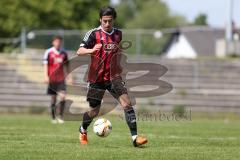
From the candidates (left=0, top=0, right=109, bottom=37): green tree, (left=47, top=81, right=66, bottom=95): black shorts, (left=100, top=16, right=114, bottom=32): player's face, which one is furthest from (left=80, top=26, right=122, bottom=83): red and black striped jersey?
(left=0, top=0, right=109, bottom=37): green tree

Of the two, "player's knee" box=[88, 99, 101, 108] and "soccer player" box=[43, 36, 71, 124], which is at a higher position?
"player's knee" box=[88, 99, 101, 108]

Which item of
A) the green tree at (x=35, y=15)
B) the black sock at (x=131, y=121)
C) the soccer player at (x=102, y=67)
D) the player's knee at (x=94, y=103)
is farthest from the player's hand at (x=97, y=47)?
the green tree at (x=35, y=15)

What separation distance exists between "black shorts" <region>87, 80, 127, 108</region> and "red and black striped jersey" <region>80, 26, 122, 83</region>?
8cm

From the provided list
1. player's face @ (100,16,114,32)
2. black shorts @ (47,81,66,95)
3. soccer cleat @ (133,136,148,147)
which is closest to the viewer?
soccer cleat @ (133,136,148,147)

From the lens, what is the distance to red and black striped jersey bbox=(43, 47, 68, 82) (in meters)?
18.8

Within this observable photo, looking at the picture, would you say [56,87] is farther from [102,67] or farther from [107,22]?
[107,22]

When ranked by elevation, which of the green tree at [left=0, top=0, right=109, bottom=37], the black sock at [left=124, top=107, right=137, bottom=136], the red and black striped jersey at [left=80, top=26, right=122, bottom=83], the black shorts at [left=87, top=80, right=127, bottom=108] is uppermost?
the red and black striped jersey at [left=80, top=26, right=122, bottom=83]

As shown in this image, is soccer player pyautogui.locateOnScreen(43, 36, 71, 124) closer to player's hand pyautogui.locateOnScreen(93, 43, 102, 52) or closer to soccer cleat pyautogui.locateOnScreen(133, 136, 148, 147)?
player's hand pyautogui.locateOnScreen(93, 43, 102, 52)

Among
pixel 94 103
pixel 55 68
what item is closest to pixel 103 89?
pixel 94 103

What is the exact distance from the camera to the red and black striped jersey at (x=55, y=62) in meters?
18.8

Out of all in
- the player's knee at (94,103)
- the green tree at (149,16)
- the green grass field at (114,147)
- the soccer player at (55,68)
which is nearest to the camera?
the green grass field at (114,147)

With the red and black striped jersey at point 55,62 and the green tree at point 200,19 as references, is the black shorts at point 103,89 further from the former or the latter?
the green tree at point 200,19

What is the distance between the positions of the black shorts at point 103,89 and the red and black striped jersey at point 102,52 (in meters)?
0.08

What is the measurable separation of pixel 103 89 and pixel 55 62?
806 cm
